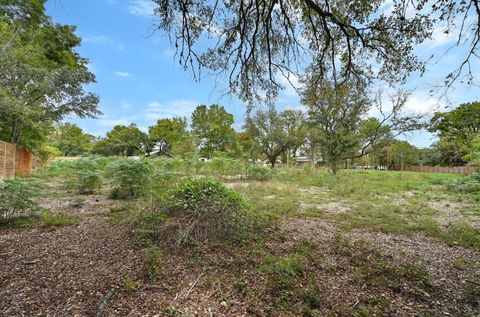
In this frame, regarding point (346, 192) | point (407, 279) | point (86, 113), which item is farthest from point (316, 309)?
point (86, 113)

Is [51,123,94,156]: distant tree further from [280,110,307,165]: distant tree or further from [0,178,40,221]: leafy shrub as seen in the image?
[0,178,40,221]: leafy shrub

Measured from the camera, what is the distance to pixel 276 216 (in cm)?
409

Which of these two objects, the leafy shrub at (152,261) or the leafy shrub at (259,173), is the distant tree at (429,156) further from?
the leafy shrub at (152,261)

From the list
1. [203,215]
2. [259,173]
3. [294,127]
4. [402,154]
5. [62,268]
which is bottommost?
[62,268]

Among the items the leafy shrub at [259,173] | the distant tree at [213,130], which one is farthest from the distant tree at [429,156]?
the leafy shrub at [259,173]

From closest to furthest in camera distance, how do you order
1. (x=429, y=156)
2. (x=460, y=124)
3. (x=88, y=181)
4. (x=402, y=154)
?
(x=88, y=181)
(x=460, y=124)
(x=402, y=154)
(x=429, y=156)

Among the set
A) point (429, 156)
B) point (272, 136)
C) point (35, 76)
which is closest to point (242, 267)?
point (35, 76)

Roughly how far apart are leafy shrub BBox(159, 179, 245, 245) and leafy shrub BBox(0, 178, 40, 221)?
226 cm

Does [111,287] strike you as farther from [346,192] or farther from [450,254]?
[346,192]

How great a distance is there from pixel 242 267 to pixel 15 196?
350 centimetres

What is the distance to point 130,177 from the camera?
17.8 ft

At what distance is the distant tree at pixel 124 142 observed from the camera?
29969mm

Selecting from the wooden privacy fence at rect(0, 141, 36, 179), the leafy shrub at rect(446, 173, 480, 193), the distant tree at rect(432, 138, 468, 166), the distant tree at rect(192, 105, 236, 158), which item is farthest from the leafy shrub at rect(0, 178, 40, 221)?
the distant tree at rect(432, 138, 468, 166)

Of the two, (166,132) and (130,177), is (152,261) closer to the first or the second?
(130,177)
